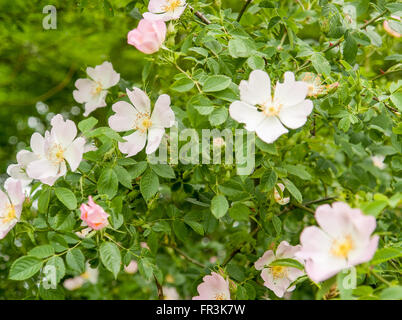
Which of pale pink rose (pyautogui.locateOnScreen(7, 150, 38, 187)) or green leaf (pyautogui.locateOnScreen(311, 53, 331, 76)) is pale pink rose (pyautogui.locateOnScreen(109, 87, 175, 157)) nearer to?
pale pink rose (pyautogui.locateOnScreen(7, 150, 38, 187))

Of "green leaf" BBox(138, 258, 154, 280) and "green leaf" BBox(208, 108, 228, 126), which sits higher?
"green leaf" BBox(208, 108, 228, 126)

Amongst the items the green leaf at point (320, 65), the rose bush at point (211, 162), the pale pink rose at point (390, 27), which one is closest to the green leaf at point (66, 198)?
the rose bush at point (211, 162)

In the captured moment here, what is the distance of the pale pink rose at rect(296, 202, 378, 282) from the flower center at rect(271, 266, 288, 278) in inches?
16.8

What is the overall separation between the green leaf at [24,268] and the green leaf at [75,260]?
6 centimetres

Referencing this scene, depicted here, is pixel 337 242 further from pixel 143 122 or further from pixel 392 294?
pixel 143 122

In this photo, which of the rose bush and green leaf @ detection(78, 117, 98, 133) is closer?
the rose bush

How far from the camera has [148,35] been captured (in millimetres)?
1000

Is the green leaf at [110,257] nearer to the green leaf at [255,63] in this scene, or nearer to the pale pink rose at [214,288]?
the pale pink rose at [214,288]

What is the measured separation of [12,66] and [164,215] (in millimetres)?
1598

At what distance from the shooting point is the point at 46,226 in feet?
3.67

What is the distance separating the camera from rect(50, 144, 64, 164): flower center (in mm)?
1046

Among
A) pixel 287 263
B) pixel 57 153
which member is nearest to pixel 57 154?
pixel 57 153

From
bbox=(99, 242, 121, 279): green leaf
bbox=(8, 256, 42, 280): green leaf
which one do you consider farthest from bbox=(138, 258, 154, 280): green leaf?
bbox=(8, 256, 42, 280): green leaf
